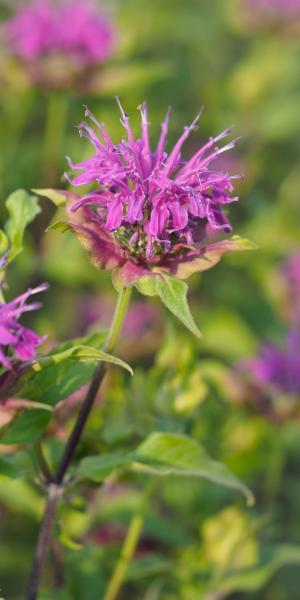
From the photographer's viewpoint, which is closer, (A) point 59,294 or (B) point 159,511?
(B) point 159,511

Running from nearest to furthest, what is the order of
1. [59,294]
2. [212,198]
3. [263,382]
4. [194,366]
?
1. [212,198]
2. [194,366]
3. [263,382]
4. [59,294]

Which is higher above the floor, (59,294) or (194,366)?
(194,366)

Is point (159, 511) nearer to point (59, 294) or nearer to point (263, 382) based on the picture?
point (263, 382)

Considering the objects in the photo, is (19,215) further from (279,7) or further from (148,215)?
(279,7)

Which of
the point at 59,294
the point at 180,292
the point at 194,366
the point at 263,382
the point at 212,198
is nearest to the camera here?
the point at 180,292

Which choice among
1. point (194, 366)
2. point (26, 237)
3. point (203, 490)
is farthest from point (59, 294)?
point (194, 366)

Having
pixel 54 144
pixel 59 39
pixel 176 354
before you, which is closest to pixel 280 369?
pixel 176 354

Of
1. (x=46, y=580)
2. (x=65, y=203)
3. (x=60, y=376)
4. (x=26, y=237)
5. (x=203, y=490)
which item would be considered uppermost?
(x=65, y=203)
